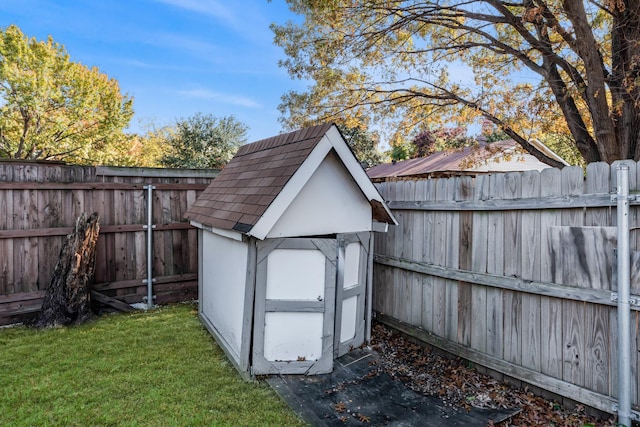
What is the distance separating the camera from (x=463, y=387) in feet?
12.3

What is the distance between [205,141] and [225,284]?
12.7 meters

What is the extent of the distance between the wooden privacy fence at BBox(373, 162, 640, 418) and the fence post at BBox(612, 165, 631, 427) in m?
0.08

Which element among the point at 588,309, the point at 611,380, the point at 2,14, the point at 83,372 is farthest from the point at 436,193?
the point at 2,14

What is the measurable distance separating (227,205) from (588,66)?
5.86 metres

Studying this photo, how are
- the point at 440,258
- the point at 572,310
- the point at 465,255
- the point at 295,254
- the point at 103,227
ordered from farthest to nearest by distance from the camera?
the point at 103,227
the point at 440,258
the point at 465,255
the point at 295,254
the point at 572,310

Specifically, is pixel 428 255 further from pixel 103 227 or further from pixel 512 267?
pixel 103 227

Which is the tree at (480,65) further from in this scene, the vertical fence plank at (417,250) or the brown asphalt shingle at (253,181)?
the brown asphalt shingle at (253,181)

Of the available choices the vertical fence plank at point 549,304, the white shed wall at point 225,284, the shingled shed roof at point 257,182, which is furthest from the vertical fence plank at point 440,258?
the white shed wall at point 225,284

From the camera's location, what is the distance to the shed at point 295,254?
3848 millimetres

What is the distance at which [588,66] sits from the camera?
5.52 meters

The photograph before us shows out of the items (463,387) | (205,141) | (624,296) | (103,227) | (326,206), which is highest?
(205,141)

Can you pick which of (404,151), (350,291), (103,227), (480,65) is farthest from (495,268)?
(404,151)

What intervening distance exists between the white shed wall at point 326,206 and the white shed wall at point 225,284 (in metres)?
0.60

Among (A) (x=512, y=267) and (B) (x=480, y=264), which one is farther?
(B) (x=480, y=264)
